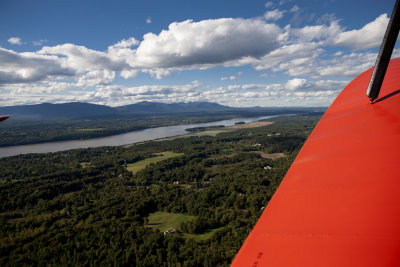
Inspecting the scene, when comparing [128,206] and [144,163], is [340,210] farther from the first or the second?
[144,163]

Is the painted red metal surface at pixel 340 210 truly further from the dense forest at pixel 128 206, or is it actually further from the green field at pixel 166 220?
the green field at pixel 166 220

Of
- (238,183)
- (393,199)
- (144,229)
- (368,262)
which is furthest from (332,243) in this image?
(238,183)

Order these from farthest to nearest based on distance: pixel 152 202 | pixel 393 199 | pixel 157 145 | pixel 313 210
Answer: pixel 157 145
pixel 152 202
pixel 313 210
pixel 393 199

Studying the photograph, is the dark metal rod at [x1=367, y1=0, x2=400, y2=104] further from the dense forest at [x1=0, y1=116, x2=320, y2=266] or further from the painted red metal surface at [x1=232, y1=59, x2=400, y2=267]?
the dense forest at [x1=0, y1=116, x2=320, y2=266]

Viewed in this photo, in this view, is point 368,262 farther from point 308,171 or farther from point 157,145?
point 157,145

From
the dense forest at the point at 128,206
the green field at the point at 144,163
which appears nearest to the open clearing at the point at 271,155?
the dense forest at the point at 128,206
